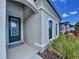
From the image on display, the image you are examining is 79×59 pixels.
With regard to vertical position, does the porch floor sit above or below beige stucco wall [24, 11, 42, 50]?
below

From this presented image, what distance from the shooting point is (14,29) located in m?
9.40

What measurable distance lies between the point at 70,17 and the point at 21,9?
29.6 m

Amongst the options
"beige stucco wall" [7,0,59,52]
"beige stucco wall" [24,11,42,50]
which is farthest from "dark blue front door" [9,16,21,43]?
"beige stucco wall" [24,11,42,50]

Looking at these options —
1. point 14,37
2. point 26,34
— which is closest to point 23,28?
point 26,34

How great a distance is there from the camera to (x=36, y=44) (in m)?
9.31

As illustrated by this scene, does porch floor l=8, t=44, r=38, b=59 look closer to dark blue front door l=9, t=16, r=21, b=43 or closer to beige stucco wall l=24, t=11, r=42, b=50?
dark blue front door l=9, t=16, r=21, b=43

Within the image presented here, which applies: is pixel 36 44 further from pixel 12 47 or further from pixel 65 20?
pixel 65 20

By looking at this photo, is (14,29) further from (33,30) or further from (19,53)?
(19,53)

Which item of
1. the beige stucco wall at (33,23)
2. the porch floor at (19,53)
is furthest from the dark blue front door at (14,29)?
the porch floor at (19,53)

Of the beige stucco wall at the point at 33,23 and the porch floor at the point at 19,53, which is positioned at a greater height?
→ the beige stucco wall at the point at 33,23

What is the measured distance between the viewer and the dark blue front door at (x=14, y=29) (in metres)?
8.89

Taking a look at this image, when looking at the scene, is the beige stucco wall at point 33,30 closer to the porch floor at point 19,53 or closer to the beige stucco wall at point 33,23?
the beige stucco wall at point 33,23

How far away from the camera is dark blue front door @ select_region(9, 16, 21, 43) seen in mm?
8895

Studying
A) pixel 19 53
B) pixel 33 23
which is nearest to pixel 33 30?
pixel 33 23
